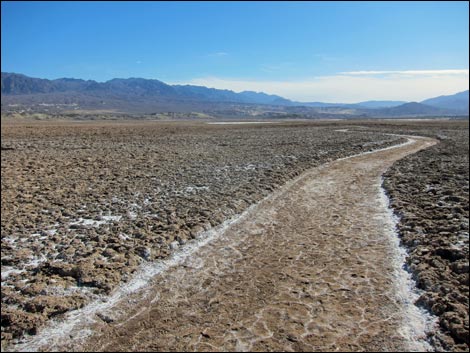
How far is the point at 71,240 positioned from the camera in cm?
977

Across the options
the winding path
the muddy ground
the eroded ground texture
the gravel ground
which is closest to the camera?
the winding path

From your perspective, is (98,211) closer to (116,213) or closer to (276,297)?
(116,213)

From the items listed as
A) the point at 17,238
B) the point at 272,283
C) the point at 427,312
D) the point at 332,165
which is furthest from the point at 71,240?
the point at 332,165

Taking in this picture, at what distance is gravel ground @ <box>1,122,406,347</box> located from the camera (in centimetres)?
748

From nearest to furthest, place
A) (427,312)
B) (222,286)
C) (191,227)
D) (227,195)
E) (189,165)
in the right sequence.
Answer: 1. (427,312)
2. (222,286)
3. (191,227)
4. (227,195)
5. (189,165)

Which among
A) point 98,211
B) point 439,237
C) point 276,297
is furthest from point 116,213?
point 439,237

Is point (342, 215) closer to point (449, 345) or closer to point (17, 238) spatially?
point (449, 345)

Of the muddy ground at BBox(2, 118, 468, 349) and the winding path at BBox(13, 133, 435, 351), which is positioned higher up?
the muddy ground at BBox(2, 118, 468, 349)

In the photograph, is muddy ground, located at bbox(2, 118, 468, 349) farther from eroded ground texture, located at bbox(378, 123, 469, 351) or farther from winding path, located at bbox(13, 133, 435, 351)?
winding path, located at bbox(13, 133, 435, 351)

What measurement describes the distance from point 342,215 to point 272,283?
5.53m

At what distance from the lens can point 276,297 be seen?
735 centimetres

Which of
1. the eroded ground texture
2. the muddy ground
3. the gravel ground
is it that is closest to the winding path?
the eroded ground texture

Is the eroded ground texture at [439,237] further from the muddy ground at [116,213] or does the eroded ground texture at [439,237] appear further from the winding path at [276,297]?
the winding path at [276,297]

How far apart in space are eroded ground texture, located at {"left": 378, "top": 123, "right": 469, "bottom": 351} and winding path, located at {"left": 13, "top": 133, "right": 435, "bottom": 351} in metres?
0.48
